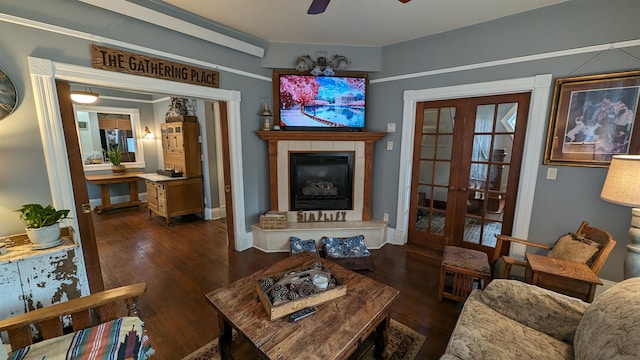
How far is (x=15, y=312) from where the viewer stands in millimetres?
1548

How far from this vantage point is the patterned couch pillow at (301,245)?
299cm

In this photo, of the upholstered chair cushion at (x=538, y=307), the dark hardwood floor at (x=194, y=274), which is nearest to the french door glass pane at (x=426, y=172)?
the dark hardwood floor at (x=194, y=274)

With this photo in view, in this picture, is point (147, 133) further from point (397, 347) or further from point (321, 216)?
point (397, 347)

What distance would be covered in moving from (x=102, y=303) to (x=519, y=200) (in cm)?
345

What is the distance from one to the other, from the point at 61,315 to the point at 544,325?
2.55 m

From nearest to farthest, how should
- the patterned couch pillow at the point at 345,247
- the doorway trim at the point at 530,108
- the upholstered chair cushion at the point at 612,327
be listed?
the upholstered chair cushion at the point at 612,327 < the doorway trim at the point at 530,108 < the patterned couch pillow at the point at 345,247

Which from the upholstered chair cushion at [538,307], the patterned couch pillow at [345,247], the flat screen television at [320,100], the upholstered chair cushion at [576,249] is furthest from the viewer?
the flat screen television at [320,100]

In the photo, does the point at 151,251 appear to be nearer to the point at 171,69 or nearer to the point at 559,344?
the point at 171,69

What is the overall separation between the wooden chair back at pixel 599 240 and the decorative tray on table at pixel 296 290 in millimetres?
1778

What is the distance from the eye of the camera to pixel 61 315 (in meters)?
1.26

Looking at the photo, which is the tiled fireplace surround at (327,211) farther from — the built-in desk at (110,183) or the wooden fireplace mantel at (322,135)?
the built-in desk at (110,183)

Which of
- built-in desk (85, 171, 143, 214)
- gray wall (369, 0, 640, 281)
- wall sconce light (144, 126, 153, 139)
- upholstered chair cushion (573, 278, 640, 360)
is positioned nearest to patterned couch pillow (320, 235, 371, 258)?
gray wall (369, 0, 640, 281)

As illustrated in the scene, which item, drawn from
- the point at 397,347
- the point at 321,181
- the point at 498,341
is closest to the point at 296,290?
the point at 397,347

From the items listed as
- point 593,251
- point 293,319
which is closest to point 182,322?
point 293,319
